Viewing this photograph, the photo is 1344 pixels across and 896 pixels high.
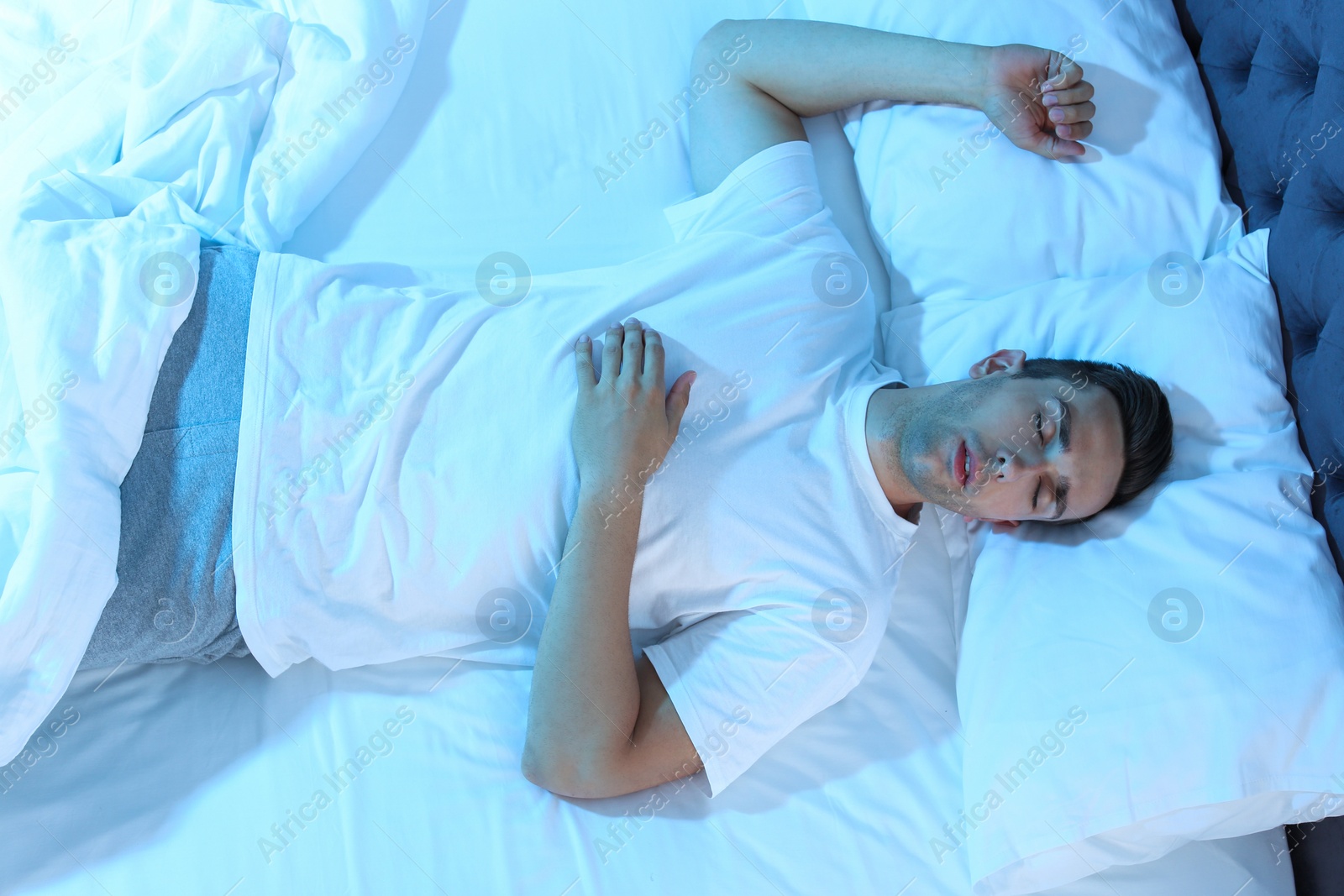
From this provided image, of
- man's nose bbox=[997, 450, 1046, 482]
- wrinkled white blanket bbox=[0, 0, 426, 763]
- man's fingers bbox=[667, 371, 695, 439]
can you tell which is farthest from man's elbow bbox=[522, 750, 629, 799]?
man's nose bbox=[997, 450, 1046, 482]

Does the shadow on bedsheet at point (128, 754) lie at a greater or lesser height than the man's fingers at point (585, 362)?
lesser

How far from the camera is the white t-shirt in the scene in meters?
1.28

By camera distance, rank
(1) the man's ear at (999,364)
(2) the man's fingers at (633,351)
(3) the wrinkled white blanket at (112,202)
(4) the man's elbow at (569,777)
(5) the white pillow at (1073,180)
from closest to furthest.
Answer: (3) the wrinkled white blanket at (112,202) < (4) the man's elbow at (569,777) < (2) the man's fingers at (633,351) < (1) the man's ear at (999,364) < (5) the white pillow at (1073,180)

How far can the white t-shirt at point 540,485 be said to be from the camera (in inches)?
50.5

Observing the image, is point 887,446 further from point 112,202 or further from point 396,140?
point 112,202

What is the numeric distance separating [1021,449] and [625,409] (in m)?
0.58

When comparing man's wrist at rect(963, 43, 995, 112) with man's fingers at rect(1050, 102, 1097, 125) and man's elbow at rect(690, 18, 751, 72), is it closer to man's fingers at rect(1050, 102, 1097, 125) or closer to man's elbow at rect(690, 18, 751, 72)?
man's fingers at rect(1050, 102, 1097, 125)

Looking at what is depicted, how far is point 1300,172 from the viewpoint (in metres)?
1.40

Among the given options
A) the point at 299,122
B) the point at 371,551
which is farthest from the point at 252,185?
the point at 371,551

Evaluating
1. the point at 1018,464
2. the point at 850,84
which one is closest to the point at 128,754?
the point at 1018,464

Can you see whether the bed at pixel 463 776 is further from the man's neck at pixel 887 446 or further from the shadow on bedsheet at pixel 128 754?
the man's neck at pixel 887 446

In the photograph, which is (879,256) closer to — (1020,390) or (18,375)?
(1020,390)

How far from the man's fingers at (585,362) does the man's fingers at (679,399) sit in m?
0.12

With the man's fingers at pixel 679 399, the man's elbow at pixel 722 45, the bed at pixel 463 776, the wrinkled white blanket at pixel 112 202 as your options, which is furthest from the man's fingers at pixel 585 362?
the man's elbow at pixel 722 45
